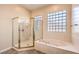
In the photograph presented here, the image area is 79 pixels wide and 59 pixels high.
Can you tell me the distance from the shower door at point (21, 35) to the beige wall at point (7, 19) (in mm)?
78

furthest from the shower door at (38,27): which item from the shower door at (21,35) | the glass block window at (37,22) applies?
the shower door at (21,35)

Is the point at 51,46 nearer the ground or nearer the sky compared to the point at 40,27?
nearer the ground

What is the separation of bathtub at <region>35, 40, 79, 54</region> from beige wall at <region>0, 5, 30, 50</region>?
1.47 feet

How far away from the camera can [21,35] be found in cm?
161

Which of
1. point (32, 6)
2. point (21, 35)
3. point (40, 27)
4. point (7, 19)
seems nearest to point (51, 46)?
point (40, 27)

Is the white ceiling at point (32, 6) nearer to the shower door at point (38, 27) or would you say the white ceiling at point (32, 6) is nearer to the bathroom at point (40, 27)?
the bathroom at point (40, 27)

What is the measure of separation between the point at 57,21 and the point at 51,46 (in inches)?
15.9

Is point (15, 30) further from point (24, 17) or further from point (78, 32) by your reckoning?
point (78, 32)

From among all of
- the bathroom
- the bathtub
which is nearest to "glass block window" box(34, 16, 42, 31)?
the bathroom

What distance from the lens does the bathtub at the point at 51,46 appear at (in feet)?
4.88

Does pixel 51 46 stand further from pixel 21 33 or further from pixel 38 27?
pixel 21 33

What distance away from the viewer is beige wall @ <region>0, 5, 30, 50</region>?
1508 mm

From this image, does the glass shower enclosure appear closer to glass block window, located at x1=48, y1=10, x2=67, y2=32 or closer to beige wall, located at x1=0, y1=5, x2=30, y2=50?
beige wall, located at x1=0, y1=5, x2=30, y2=50
